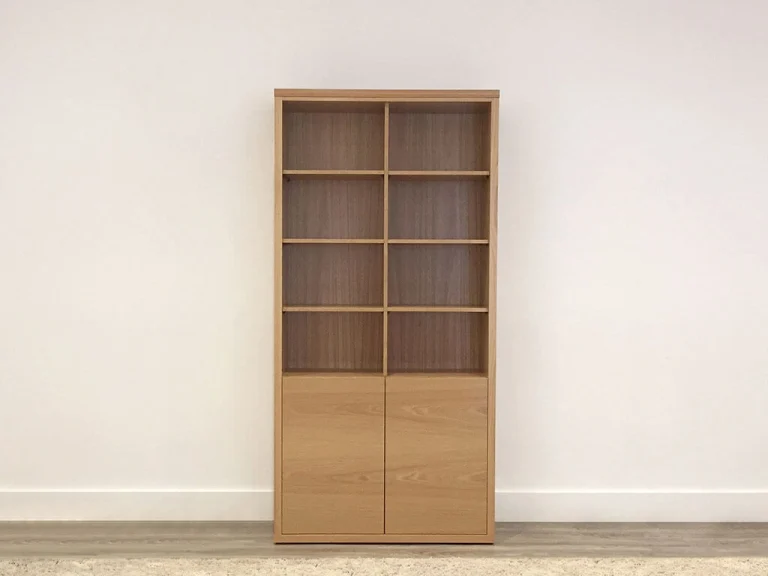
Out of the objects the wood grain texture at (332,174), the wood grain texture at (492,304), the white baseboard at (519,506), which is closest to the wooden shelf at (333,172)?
the wood grain texture at (332,174)

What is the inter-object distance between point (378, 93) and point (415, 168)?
1.40ft

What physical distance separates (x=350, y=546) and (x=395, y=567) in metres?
0.31

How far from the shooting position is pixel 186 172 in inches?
136

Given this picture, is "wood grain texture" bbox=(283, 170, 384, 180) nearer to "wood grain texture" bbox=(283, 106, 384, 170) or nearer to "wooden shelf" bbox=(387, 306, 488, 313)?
"wood grain texture" bbox=(283, 106, 384, 170)

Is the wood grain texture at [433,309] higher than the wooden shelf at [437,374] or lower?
higher

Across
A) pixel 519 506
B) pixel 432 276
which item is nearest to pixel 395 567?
pixel 519 506

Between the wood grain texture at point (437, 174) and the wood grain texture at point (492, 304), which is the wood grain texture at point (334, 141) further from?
the wood grain texture at point (492, 304)

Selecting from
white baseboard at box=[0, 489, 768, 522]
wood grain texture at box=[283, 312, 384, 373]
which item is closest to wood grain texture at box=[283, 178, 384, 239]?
wood grain texture at box=[283, 312, 384, 373]

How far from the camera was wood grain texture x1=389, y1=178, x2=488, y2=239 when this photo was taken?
3457mm

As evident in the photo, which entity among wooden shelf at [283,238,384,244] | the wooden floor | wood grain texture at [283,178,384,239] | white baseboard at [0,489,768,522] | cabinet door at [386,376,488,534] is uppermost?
wood grain texture at [283,178,384,239]

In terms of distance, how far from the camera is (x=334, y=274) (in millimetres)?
3463

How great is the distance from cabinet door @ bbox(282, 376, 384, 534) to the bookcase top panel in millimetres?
1178

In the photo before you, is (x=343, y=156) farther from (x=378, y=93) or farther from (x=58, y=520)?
(x=58, y=520)

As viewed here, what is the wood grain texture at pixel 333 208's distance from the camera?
3.45m
